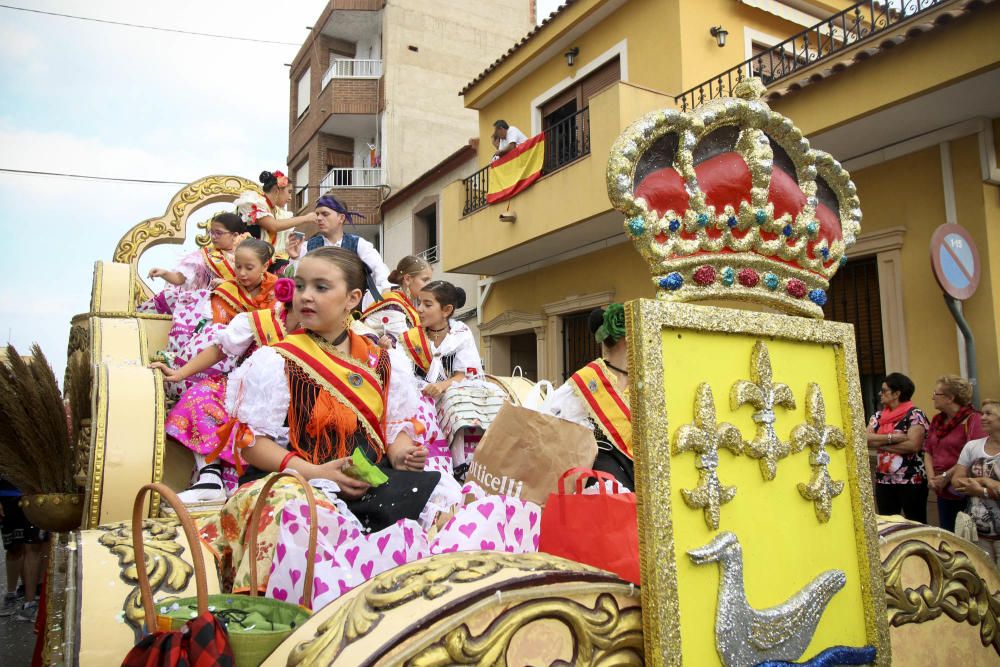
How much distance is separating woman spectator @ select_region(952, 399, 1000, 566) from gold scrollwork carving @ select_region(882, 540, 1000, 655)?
3.43 metres

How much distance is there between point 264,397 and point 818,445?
5.60 feet

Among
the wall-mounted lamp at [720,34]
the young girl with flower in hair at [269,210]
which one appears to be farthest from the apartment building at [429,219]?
the young girl with flower in hair at [269,210]

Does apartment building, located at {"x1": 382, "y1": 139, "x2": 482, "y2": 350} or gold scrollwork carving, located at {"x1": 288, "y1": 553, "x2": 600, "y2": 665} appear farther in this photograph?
apartment building, located at {"x1": 382, "y1": 139, "x2": 482, "y2": 350}

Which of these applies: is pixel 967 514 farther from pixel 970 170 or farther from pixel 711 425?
pixel 711 425

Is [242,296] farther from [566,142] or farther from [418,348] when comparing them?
[566,142]

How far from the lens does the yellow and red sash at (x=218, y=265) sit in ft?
14.2

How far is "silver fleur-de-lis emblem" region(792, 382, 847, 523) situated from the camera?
1.45 m

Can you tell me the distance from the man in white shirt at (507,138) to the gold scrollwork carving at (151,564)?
10983 millimetres

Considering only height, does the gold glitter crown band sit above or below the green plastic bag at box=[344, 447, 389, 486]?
above

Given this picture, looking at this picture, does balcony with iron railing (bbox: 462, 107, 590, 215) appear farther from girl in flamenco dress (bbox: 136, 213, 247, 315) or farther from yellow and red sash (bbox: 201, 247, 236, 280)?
yellow and red sash (bbox: 201, 247, 236, 280)

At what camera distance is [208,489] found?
2.84m

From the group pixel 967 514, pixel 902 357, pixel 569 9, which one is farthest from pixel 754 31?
pixel 967 514

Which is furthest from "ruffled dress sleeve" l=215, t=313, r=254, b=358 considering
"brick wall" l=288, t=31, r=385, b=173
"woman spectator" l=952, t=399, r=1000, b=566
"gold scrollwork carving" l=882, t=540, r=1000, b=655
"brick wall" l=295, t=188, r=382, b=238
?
"brick wall" l=288, t=31, r=385, b=173

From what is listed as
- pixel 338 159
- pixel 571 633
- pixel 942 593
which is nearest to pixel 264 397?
pixel 571 633
